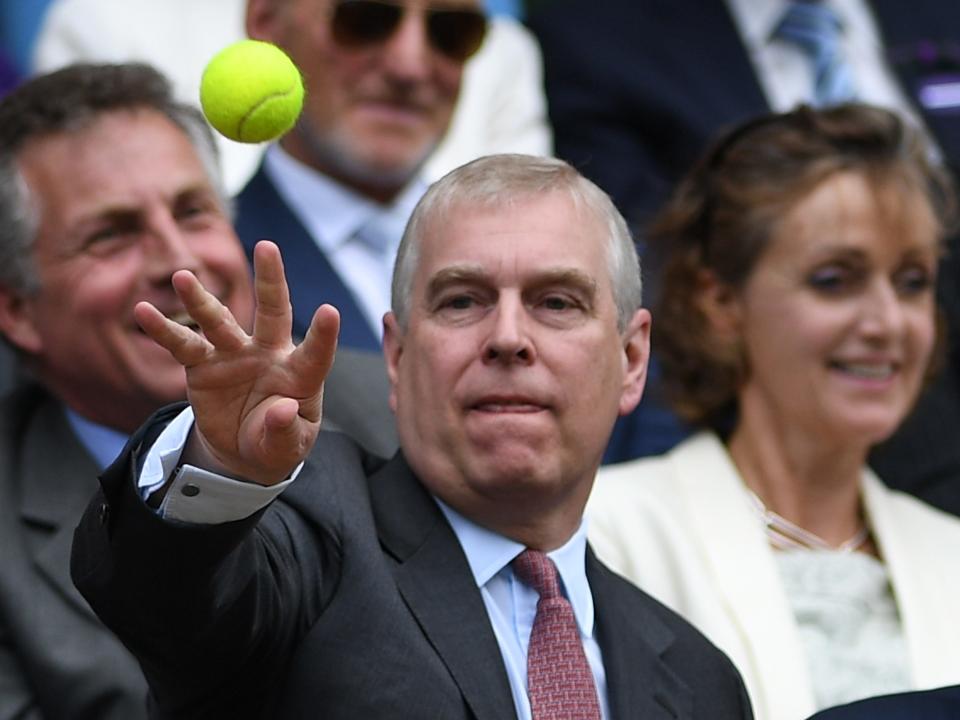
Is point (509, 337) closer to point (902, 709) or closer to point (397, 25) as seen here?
point (902, 709)

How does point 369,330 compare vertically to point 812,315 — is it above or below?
above

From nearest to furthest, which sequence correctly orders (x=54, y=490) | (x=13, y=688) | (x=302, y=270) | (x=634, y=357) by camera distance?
(x=634, y=357), (x=13, y=688), (x=54, y=490), (x=302, y=270)

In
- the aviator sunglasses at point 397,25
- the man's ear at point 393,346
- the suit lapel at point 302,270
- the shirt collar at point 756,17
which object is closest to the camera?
the man's ear at point 393,346

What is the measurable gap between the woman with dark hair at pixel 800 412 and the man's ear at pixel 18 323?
40.2 inches

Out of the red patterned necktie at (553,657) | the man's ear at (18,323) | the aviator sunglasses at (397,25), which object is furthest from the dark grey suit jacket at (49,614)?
the aviator sunglasses at (397,25)

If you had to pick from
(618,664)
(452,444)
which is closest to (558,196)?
(452,444)

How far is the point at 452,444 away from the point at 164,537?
1.72 ft

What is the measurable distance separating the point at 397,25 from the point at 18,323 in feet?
3.51

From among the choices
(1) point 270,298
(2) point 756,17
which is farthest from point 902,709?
(2) point 756,17

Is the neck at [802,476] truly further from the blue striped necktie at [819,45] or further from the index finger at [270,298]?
the index finger at [270,298]

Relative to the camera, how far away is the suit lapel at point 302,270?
11.7 feet

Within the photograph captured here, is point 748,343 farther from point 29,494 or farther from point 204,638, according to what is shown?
point 204,638

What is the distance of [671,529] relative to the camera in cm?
317

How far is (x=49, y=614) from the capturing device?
2.79 metres
